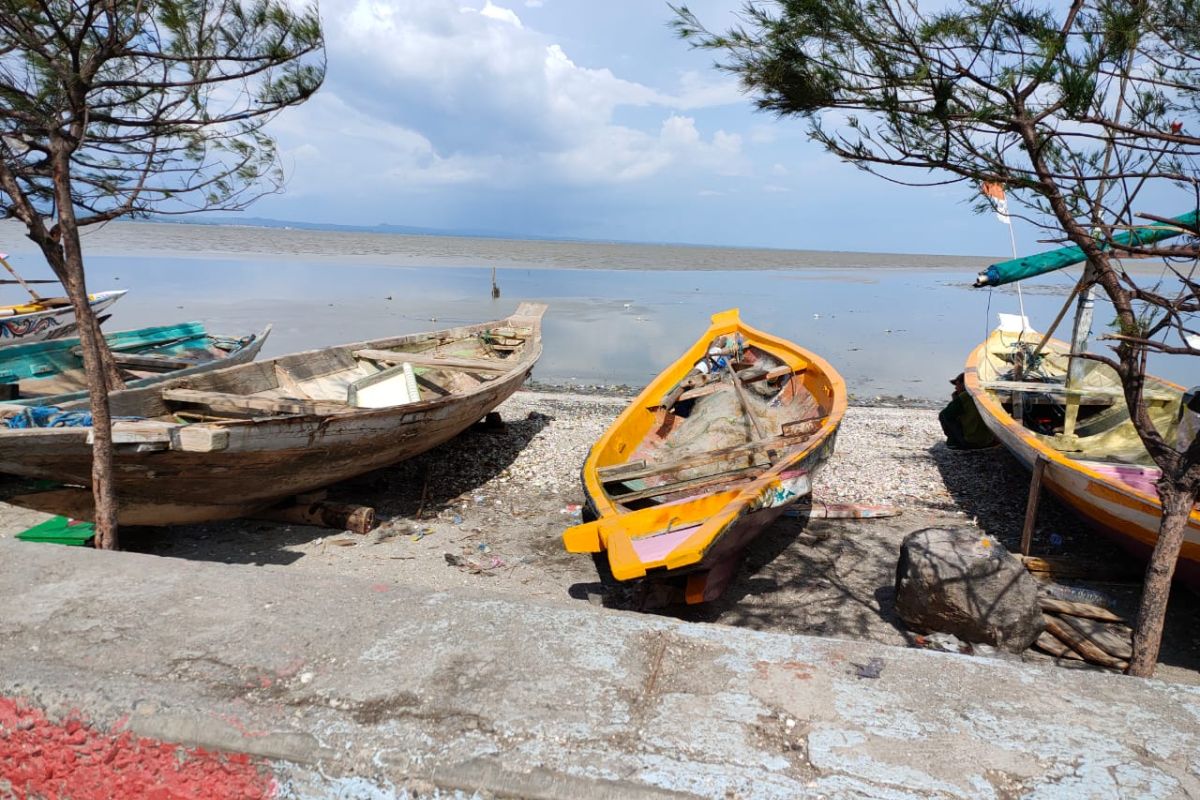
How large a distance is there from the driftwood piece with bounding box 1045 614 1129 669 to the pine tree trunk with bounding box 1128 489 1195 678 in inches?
Result: 25.0

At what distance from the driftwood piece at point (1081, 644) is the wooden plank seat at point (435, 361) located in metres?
6.06

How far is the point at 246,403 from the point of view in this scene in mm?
6023

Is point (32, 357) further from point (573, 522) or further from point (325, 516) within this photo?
point (573, 522)

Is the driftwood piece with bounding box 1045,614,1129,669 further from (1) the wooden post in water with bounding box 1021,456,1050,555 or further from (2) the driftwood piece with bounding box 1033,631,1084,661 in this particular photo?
(1) the wooden post in water with bounding box 1021,456,1050,555

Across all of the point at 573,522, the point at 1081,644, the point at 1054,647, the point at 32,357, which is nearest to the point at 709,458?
the point at 573,522

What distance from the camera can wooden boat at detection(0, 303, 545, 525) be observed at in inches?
179

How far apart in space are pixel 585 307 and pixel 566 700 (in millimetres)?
25056

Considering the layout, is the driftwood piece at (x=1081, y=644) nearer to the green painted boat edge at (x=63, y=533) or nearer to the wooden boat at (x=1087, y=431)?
the wooden boat at (x=1087, y=431)

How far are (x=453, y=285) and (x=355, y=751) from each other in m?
32.0

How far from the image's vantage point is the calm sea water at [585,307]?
1712cm

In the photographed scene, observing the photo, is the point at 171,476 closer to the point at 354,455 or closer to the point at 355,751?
the point at 354,455

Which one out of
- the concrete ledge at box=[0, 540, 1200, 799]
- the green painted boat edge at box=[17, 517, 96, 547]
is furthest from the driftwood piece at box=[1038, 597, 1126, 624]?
the green painted boat edge at box=[17, 517, 96, 547]

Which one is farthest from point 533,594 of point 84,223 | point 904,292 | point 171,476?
point 904,292

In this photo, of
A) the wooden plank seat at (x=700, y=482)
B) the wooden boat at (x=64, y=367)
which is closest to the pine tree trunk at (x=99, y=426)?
the wooden plank seat at (x=700, y=482)
